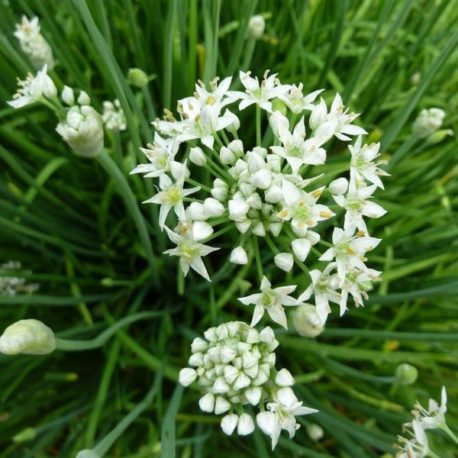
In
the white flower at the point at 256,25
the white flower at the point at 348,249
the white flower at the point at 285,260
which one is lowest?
the white flower at the point at 285,260

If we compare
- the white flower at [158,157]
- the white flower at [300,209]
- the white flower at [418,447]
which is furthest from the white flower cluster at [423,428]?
the white flower at [158,157]

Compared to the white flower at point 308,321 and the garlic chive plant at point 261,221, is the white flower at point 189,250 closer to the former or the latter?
the garlic chive plant at point 261,221

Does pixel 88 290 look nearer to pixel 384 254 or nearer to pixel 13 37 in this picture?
pixel 13 37

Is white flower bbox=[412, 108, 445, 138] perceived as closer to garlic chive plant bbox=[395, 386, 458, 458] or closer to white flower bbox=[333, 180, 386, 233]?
white flower bbox=[333, 180, 386, 233]

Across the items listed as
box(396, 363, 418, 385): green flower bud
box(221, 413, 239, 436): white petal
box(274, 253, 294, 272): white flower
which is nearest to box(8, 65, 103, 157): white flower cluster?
box(274, 253, 294, 272): white flower

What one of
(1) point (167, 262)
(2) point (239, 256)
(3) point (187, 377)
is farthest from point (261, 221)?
(1) point (167, 262)

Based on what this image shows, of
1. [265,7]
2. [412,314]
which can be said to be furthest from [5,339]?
[265,7]
